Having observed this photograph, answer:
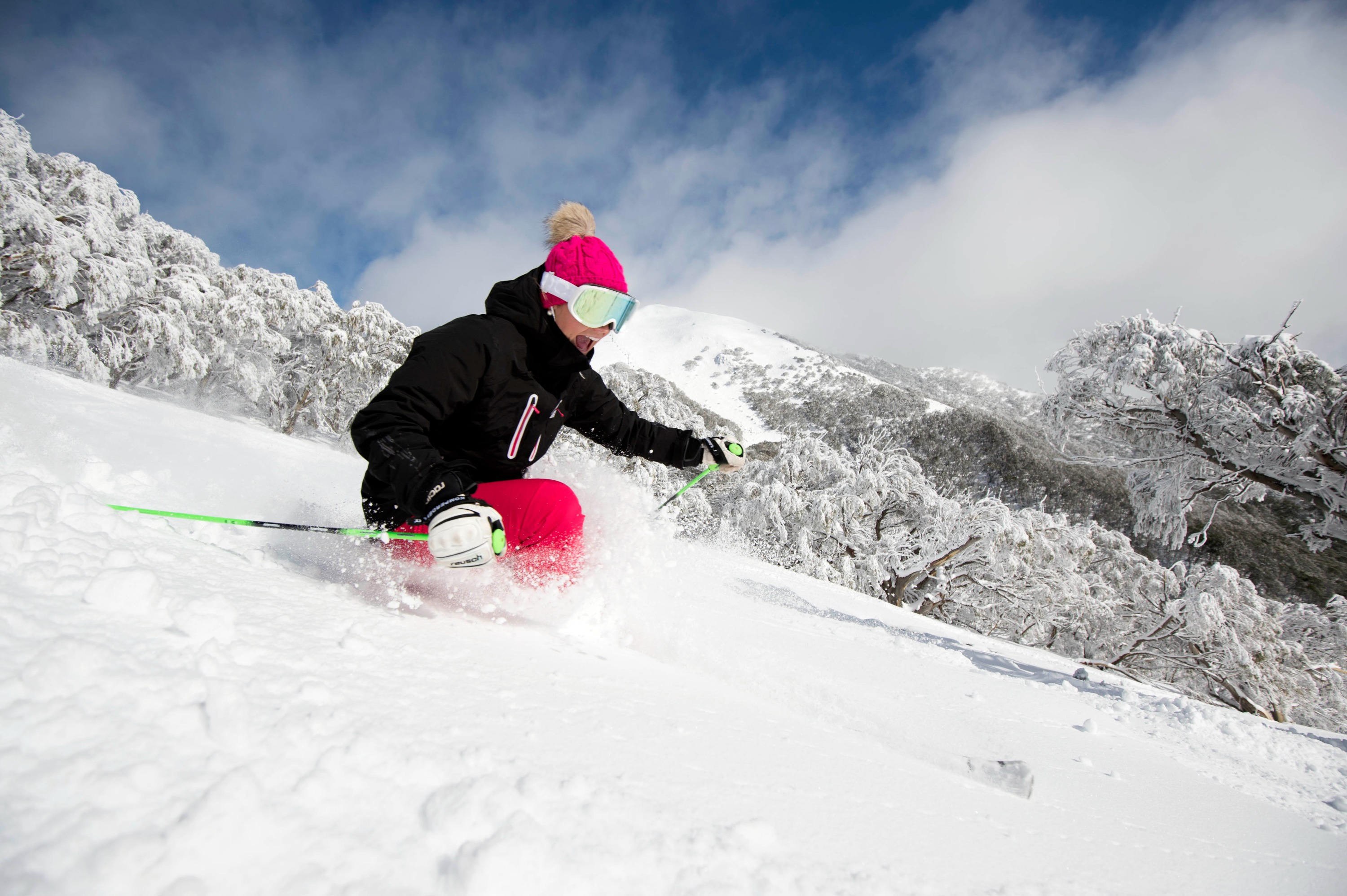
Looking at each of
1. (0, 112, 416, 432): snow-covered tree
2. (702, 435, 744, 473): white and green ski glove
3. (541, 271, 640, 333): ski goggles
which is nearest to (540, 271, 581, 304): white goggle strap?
(541, 271, 640, 333): ski goggles

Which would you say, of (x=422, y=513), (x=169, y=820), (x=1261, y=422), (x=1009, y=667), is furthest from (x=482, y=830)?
(x=1261, y=422)

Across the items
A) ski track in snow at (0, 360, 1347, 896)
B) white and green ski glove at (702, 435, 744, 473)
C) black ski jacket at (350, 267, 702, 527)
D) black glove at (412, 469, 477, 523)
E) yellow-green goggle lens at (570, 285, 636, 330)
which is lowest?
ski track in snow at (0, 360, 1347, 896)

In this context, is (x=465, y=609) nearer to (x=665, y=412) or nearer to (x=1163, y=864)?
(x=1163, y=864)

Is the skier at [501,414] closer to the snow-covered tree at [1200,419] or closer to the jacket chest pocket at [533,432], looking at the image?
the jacket chest pocket at [533,432]

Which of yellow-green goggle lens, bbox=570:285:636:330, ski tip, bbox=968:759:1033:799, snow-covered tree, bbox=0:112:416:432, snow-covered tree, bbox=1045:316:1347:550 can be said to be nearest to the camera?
ski tip, bbox=968:759:1033:799

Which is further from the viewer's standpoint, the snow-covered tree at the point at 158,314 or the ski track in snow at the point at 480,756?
the snow-covered tree at the point at 158,314

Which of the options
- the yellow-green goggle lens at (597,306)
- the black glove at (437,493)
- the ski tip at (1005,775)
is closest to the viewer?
the ski tip at (1005,775)

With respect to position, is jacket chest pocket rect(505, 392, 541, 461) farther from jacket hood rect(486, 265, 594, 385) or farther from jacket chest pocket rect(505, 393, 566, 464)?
jacket hood rect(486, 265, 594, 385)

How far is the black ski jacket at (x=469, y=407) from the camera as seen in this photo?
158cm

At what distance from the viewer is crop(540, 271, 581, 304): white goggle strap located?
81.7 inches

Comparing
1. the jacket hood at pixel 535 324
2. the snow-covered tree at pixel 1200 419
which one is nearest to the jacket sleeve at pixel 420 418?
the jacket hood at pixel 535 324

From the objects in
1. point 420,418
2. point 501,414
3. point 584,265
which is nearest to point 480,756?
point 420,418

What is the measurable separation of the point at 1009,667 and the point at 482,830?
14.7ft

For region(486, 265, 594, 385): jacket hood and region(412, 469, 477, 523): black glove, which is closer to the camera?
region(412, 469, 477, 523): black glove
